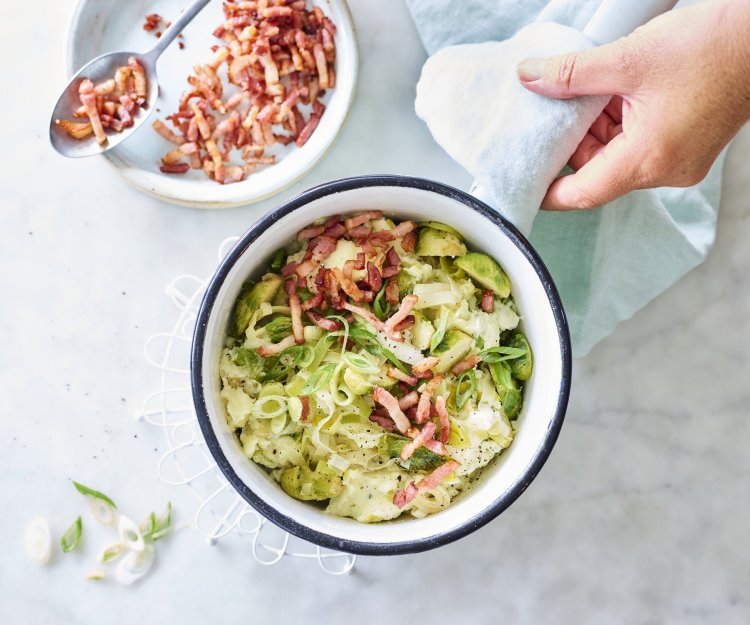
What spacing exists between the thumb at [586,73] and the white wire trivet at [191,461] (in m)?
0.77

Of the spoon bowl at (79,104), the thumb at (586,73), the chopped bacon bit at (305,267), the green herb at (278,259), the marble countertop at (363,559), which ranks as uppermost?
the spoon bowl at (79,104)

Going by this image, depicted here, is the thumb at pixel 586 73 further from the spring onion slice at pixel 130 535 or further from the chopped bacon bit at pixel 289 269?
the spring onion slice at pixel 130 535

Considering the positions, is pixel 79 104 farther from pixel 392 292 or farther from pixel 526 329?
pixel 526 329

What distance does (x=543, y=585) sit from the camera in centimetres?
166

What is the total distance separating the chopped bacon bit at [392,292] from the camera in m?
1.31

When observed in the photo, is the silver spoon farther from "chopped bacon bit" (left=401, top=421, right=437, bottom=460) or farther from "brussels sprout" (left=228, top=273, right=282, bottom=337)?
"chopped bacon bit" (left=401, top=421, right=437, bottom=460)

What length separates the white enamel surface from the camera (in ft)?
4.00

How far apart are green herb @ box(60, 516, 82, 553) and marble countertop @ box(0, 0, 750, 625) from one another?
0.02m

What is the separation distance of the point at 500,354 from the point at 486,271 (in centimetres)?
14

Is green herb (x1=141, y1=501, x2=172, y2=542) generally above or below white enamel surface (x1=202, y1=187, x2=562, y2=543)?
below

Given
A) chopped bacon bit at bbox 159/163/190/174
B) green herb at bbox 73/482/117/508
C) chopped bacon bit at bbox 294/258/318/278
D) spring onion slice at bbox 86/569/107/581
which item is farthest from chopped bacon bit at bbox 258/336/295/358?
spring onion slice at bbox 86/569/107/581

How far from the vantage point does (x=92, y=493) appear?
161cm

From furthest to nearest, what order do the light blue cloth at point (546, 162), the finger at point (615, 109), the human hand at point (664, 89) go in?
the finger at point (615, 109)
the light blue cloth at point (546, 162)
the human hand at point (664, 89)

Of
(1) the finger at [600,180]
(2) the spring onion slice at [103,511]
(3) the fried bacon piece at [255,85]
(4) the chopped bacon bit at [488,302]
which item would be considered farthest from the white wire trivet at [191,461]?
(1) the finger at [600,180]
